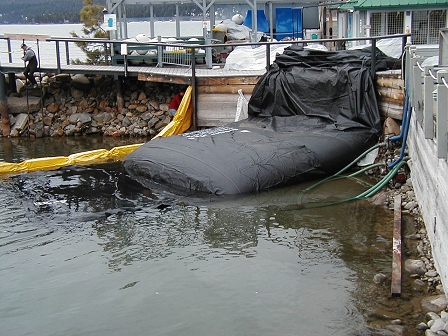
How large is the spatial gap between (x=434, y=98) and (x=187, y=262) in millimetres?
3587

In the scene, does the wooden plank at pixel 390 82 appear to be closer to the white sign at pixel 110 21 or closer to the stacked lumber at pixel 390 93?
the stacked lumber at pixel 390 93

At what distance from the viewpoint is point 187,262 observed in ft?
25.2

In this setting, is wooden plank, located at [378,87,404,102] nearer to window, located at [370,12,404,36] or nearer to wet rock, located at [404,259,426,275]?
wet rock, located at [404,259,426,275]

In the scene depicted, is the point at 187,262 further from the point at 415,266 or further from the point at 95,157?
the point at 95,157

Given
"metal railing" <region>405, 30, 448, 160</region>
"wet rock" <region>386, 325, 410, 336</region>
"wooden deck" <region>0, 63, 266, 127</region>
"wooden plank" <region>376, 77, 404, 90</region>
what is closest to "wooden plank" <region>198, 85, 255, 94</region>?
"wooden deck" <region>0, 63, 266, 127</region>

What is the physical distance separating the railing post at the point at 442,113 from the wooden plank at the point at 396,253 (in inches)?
56.9

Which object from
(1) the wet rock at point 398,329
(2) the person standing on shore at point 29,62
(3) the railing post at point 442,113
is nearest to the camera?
(1) the wet rock at point 398,329

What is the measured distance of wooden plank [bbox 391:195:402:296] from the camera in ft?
21.3

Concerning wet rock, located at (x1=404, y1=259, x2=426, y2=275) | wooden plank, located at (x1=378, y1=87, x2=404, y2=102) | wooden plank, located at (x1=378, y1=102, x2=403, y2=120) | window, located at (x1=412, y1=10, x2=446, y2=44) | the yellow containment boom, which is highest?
window, located at (x1=412, y1=10, x2=446, y2=44)

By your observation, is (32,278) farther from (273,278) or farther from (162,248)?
(273,278)

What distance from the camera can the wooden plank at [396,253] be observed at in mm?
6484

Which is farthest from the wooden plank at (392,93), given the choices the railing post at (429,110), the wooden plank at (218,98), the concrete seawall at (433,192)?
the railing post at (429,110)

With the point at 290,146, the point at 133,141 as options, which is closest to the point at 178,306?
the point at 290,146

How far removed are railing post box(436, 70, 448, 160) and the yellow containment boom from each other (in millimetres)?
8203
